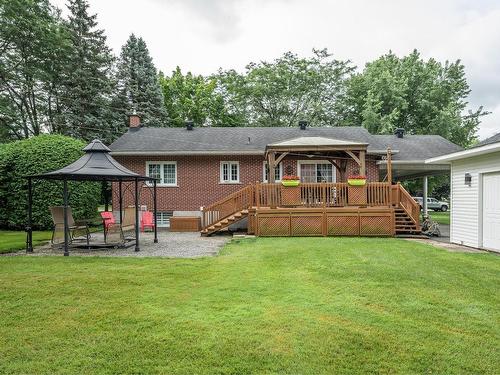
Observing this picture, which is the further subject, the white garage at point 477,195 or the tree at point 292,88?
the tree at point 292,88

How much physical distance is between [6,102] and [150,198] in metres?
14.6

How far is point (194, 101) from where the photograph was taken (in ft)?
108

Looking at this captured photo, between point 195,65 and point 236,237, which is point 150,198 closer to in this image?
point 236,237

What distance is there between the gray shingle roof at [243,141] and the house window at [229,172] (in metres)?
0.80

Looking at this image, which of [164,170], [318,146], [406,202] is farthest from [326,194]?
[164,170]

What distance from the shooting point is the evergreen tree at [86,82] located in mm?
25797

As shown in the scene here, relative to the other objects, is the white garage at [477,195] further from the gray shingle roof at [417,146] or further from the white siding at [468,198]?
the gray shingle roof at [417,146]

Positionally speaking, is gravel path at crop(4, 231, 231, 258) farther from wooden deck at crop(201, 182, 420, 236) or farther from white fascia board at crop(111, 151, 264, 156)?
white fascia board at crop(111, 151, 264, 156)

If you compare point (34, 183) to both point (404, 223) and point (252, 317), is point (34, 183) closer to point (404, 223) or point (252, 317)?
point (252, 317)

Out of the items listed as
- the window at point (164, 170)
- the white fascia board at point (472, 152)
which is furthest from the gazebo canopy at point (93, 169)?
the white fascia board at point (472, 152)

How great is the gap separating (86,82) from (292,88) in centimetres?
1719

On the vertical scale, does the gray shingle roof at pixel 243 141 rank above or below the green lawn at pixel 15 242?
above

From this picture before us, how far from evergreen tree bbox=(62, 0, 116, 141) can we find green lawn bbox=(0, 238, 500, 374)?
20700 millimetres

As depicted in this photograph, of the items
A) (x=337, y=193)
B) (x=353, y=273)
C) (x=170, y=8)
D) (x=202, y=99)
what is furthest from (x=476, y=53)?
(x=202, y=99)
